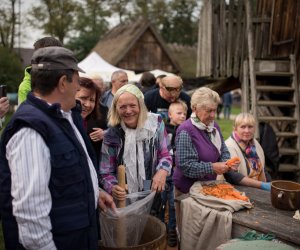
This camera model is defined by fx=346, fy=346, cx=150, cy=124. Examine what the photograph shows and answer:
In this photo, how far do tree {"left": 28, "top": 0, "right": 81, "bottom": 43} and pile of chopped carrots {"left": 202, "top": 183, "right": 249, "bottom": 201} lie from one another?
2709 cm

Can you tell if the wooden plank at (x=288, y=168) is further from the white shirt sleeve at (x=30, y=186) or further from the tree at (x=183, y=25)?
the tree at (x=183, y=25)

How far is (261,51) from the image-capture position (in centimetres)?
726

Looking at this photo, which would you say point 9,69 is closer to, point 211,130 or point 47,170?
point 211,130

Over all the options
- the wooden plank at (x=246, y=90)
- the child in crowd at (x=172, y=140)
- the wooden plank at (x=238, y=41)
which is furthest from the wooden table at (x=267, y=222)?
the wooden plank at (x=238, y=41)

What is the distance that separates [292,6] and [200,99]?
4923mm

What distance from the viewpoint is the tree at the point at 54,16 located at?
90.1ft

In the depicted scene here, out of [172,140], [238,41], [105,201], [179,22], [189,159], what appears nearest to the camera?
[105,201]

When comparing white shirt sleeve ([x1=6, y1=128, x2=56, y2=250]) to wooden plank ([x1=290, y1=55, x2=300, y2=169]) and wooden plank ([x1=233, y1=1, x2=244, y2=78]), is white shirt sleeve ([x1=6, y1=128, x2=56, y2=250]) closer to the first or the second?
wooden plank ([x1=290, y1=55, x2=300, y2=169])

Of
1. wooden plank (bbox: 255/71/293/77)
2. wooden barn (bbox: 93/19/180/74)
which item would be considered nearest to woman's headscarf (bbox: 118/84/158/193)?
wooden plank (bbox: 255/71/293/77)

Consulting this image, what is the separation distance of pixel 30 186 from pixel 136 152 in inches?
45.3

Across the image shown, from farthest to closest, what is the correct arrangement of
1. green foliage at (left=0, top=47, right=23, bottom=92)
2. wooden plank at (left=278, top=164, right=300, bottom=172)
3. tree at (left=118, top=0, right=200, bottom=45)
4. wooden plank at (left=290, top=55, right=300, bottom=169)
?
tree at (left=118, top=0, right=200, bottom=45), green foliage at (left=0, top=47, right=23, bottom=92), wooden plank at (left=290, top=55, right=300, bottom=169), wooden plank at (left=278, top=164, right=300, bottom=172)

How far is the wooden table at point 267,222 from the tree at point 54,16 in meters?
27.4

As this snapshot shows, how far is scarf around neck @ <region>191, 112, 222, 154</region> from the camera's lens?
9.24 ft

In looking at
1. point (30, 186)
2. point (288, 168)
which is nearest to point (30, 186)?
point (30, 186)
